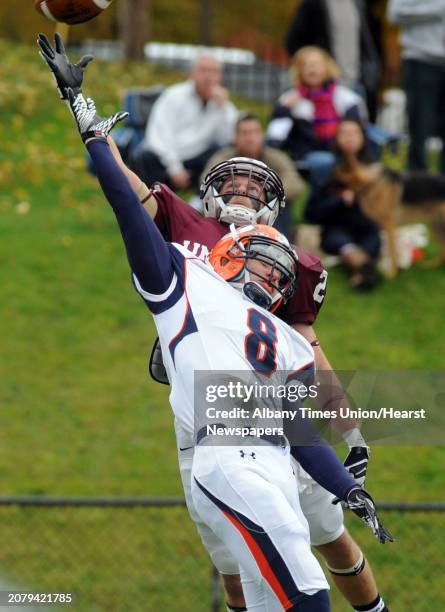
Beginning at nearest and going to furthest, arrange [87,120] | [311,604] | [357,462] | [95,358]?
[311,604] < [87,120] < [357,462] < [95,358]

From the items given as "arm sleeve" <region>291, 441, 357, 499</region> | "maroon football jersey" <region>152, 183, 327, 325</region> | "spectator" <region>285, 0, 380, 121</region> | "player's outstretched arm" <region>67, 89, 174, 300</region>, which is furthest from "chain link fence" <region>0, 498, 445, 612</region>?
"spectator" <region>285, 0, 380, 121</region>

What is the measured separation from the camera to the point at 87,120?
4.83 metres

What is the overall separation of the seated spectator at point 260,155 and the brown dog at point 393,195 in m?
0.55

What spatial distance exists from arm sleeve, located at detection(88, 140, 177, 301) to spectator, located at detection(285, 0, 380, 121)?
8230 mm

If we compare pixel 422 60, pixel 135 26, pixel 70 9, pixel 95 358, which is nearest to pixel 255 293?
pixel 70 9

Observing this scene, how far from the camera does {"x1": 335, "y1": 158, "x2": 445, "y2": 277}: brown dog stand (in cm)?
1110

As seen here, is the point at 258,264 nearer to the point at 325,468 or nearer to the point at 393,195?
the point at 325,468

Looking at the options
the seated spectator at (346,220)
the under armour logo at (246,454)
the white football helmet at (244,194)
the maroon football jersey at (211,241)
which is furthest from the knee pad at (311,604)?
the seated spectator at (346,220)

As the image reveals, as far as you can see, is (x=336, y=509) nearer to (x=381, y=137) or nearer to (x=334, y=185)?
(x=334, y=185)

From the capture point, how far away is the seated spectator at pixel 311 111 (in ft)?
37.1

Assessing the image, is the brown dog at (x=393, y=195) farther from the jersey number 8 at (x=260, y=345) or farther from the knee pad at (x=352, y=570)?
the jersey number 8 at (x=260, y=345)

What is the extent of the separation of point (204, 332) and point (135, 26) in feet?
51.7

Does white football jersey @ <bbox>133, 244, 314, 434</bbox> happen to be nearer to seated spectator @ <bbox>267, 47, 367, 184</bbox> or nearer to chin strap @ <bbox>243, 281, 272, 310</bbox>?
chin strap @ <bbox>243, 281, 272, 310</bbox>

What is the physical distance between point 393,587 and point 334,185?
13.1 ft
